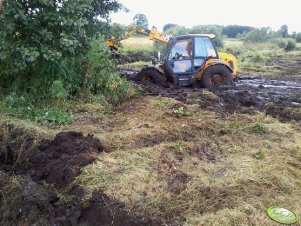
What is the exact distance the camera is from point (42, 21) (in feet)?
22.0

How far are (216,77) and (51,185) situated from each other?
7116 mm

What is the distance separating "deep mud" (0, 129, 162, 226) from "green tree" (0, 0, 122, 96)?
1.85 meters

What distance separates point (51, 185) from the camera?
4.05 meters

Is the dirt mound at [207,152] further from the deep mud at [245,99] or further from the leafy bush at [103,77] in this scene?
the leafy bush at [103,77]

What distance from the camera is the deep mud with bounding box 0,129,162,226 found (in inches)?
139

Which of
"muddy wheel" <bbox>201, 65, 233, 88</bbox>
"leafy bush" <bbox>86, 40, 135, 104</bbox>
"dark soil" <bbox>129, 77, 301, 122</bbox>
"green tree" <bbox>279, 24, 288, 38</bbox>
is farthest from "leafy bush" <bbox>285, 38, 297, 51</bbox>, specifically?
"leafy bush" <bbox>86, 40, 135, 104</bbox>

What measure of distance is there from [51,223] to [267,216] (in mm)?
2025

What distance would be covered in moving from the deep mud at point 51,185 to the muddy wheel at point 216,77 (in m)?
5.75

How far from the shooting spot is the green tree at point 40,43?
637cm

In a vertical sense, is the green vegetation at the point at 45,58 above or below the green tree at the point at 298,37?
above

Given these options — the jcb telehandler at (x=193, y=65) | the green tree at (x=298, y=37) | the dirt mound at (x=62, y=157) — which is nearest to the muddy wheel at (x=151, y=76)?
the jcb telehandler at (x=193, y=65)

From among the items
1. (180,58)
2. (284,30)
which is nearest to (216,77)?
(180,58)

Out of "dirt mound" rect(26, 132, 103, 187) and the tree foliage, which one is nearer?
"dirt mound" rect(26, 132, 103, 187)

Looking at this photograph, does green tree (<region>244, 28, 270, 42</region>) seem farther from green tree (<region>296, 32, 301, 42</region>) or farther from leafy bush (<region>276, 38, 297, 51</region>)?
green tree (<region>296, 32, 301, 42</region>)
